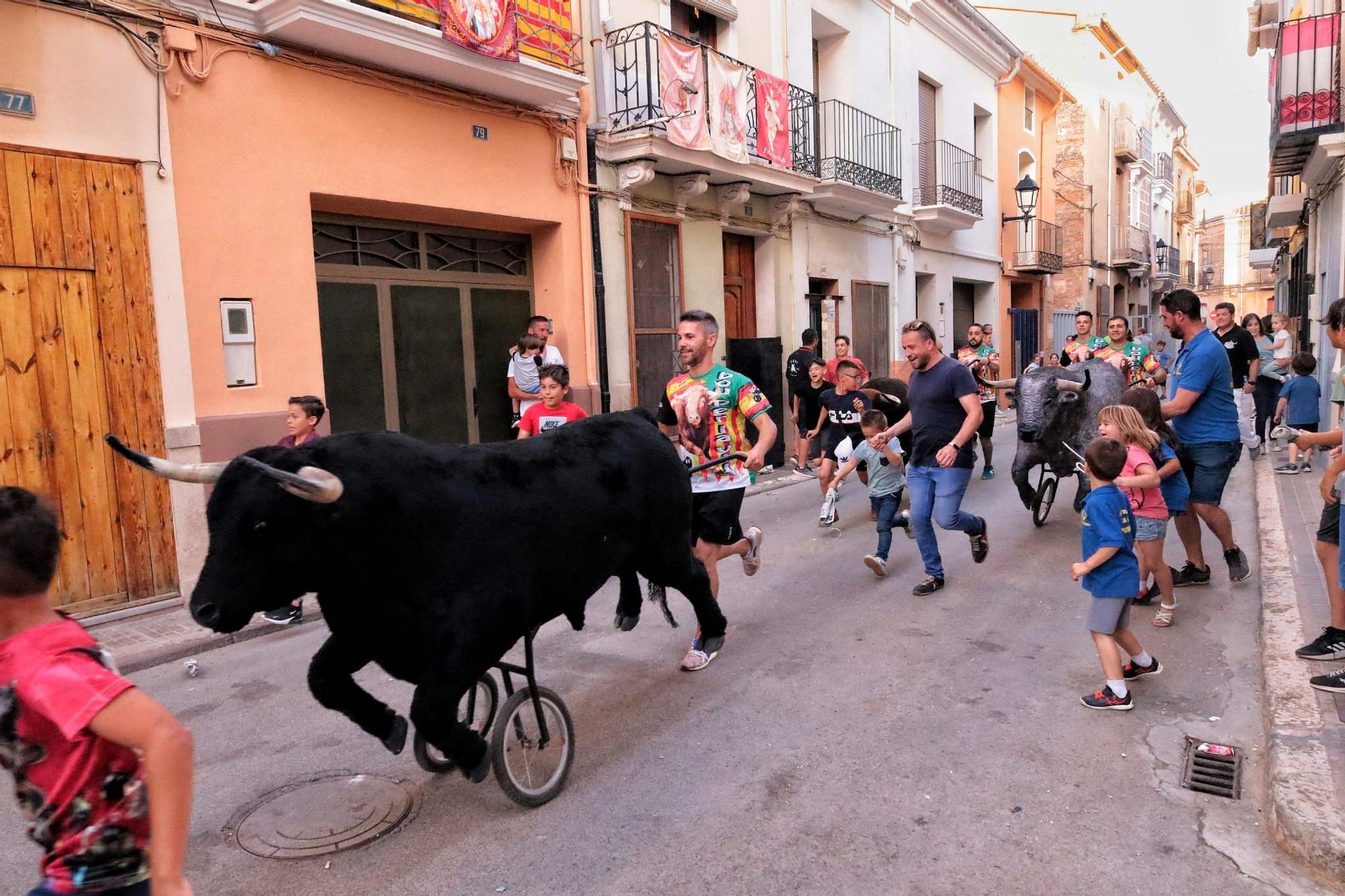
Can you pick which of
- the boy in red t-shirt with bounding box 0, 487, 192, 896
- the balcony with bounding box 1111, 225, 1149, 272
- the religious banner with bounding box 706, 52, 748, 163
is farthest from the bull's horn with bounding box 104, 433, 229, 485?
the balcony with bounding box 1111, 225, 1149, 272

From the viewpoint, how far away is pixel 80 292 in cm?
637

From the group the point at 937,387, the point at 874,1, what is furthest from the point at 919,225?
the point at 937,387

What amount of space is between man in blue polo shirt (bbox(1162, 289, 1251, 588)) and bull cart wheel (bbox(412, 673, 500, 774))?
4452mm

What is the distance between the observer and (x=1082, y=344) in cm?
977

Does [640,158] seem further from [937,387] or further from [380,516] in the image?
[380,516]

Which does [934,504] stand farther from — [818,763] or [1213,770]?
[818,763]

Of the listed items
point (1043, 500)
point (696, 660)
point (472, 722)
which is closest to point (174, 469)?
point (472, 722)

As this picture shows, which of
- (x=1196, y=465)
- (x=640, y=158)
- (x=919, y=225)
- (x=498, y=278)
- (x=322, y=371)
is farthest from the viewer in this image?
(x=919, y=225)

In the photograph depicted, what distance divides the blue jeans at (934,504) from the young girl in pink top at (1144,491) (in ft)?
3.45

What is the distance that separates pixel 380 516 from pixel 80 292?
4.86 metres

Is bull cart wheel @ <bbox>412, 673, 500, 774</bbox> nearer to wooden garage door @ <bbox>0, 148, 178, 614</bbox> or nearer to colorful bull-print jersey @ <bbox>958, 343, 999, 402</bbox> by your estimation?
wooden garage door @ <bbox>0, 148, 178, 614</bbox>

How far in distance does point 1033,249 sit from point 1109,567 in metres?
22.3

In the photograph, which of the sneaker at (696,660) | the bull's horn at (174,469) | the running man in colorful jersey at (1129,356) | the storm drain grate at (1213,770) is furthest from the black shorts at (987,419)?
the bull's horn at (174,469)

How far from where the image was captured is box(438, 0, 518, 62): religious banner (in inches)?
325
